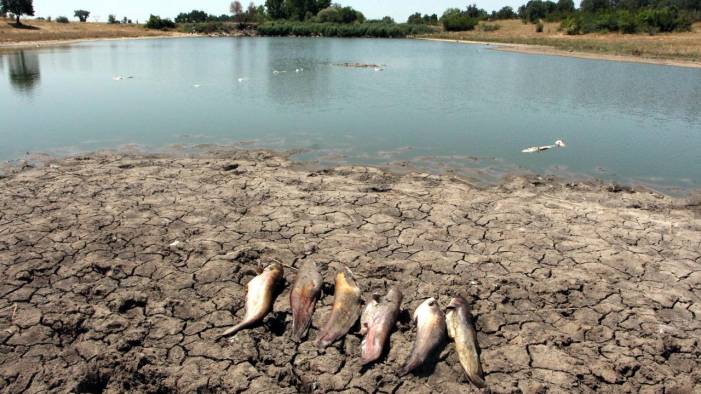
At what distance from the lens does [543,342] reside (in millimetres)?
5141

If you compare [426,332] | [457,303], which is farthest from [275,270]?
[457,303]

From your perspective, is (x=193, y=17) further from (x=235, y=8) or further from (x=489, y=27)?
(x=489, y=27)

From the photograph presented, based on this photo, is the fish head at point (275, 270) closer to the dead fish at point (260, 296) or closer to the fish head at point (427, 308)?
the dead fish at point (260, 296)

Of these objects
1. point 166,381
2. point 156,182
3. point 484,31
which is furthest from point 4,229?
point 484,31

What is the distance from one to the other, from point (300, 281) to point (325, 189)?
12.0ft

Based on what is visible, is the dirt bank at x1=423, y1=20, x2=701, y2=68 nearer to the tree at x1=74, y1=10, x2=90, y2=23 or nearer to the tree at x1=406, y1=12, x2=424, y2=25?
the tree at x1=406, y1=12, x2=424, y2=25

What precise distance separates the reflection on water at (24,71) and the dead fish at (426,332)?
2218 cm

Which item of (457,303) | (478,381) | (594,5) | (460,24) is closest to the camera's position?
(478,381)

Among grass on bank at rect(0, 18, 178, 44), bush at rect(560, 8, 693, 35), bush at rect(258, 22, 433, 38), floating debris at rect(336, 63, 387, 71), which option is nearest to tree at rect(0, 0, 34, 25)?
grass on bank at rect(0, 18, 178, 44)

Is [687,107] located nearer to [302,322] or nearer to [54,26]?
[302,322]

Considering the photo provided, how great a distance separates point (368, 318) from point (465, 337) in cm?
100

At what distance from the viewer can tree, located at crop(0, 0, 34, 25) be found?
203ft

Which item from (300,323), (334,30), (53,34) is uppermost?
(334,30)

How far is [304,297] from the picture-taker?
18.5ft
